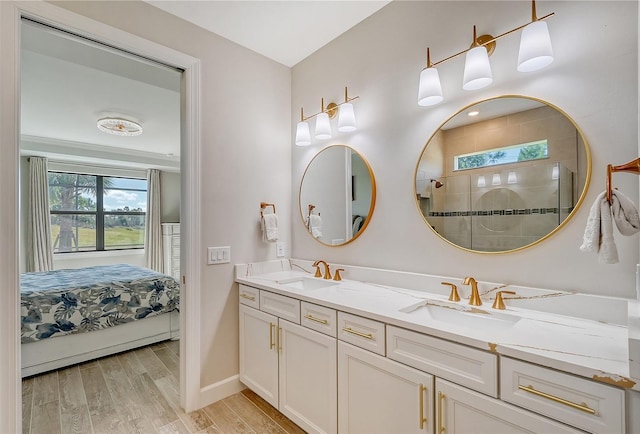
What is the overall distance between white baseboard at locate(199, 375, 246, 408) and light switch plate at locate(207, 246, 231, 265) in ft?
2.83

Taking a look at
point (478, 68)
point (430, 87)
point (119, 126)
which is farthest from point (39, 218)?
point (478, 68)

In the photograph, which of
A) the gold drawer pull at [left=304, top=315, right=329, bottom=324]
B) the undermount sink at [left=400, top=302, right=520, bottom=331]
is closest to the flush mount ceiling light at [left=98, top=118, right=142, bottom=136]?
the gold drawer pull at [left=304, top=315, right=329, bottom=324]

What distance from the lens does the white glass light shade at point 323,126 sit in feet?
7.54

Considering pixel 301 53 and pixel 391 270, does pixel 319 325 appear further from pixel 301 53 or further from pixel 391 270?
pixel 301 53

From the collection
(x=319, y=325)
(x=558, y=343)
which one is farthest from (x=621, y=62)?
(x=319, y=325)

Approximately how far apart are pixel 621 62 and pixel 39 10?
→ 8.77 ft

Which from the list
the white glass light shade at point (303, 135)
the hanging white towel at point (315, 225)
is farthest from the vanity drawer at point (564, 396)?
the white glass light shade at point (303, 135)

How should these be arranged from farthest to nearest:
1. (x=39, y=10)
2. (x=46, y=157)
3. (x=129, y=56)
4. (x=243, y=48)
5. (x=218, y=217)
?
(x=46, y=157) → (x=243, y=48) → (x=218, y=217) → (x=129, y=56) → (x=39, y=10)

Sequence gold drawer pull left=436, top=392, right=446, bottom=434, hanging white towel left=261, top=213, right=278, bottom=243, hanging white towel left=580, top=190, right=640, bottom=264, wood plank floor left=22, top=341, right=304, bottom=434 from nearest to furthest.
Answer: hanging white towel left=580, top=190, right=640, bottom=264, gold drawer pull left=436, top=392, right=446, bottom=434, wood plank floor left=22, top=341, right=304, bottom=434, hanging white towel left=261, top=213, right=278, bottom=243

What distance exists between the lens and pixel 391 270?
6.37ft

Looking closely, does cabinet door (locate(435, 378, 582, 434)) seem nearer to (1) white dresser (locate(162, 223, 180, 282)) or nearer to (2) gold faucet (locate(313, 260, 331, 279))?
(2) gold faucet (locate(313, 260, 331, 279))

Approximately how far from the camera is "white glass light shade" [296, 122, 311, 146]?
2441 mm

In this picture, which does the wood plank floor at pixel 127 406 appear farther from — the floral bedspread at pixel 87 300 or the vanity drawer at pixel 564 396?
the vanity drawer at pixel 564 396

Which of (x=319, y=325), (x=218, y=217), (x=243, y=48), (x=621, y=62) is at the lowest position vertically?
(x=319, y=325)
